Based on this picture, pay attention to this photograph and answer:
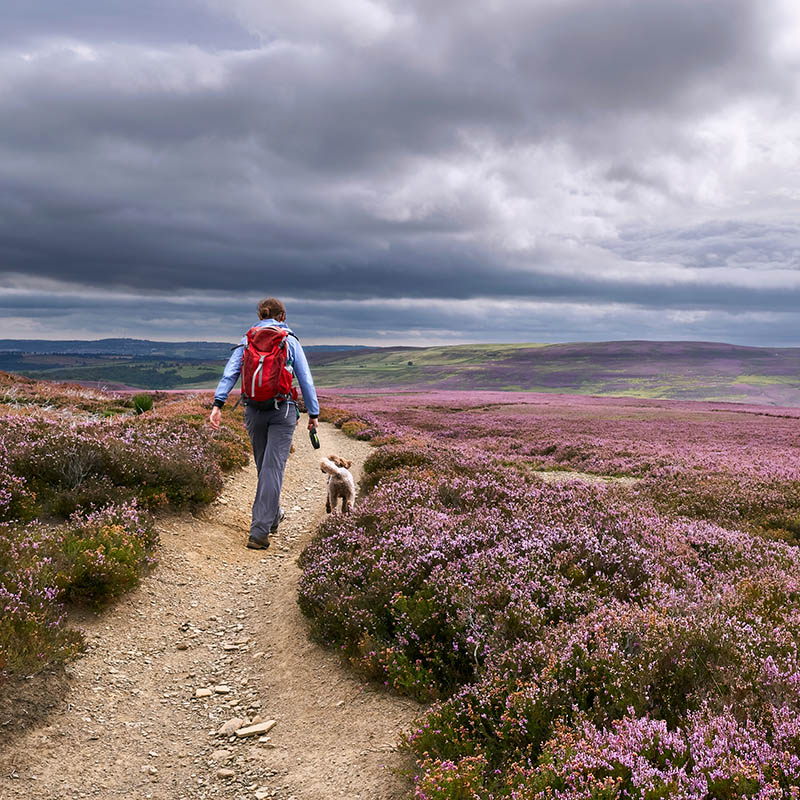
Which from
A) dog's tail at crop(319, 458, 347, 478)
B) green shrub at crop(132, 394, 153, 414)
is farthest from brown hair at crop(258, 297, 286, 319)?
green shrub at crop(132, 394, 153, 414)

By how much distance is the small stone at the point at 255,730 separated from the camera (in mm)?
4668

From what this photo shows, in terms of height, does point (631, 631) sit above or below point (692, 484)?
above

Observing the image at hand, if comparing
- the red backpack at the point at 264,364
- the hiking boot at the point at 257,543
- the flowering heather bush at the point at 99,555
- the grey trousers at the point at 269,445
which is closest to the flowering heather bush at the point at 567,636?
the grey trousers at the point at 269,445

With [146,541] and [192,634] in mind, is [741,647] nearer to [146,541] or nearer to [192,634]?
[192,634]

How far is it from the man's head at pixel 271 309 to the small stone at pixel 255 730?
595 cm

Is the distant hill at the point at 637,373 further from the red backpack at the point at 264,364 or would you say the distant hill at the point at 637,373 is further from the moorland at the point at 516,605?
the red backpack at the point at 264,364

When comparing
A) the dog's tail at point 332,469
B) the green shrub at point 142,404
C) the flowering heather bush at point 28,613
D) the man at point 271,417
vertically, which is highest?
the man at point 271,417

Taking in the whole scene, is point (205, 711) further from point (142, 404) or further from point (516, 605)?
point (142, 404)

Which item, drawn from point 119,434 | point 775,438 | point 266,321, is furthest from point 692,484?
point 775,438

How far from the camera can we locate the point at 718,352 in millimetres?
149250

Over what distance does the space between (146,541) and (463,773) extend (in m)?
5.72

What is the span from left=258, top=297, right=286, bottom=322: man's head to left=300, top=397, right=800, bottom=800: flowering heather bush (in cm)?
350

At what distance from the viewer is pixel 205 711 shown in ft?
16.6

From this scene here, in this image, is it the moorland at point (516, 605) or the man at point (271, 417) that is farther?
the man at point (271, 417)
